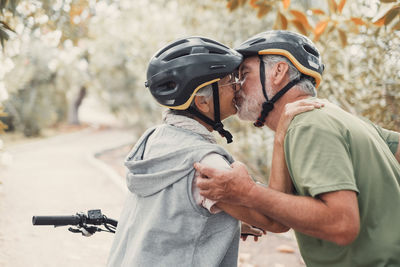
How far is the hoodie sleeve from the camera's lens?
195cm

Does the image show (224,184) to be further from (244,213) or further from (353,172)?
(353,172)

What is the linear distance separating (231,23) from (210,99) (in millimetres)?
6880

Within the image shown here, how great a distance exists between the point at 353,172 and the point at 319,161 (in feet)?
0.57

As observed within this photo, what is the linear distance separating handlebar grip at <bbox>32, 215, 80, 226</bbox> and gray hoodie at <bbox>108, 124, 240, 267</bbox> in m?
0.60

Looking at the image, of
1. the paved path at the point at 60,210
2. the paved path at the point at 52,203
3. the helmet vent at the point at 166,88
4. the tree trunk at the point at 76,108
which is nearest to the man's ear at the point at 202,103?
the helmet vent at the point at 166,88

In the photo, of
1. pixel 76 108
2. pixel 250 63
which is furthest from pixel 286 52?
pixel 76 108

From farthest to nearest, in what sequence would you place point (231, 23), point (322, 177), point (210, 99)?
1. point (231, 23)
2. point (210, 99)
3. point (322, 177)

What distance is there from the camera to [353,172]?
1876 millimetres

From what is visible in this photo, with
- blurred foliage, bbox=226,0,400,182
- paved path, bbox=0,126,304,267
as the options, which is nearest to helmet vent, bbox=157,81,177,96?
blurred foliage, bbox=226,0,400,182

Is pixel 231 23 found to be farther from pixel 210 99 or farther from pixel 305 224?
pixel 305 224

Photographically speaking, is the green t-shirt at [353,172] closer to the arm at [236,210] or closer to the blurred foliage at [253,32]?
the arm at [236,210]

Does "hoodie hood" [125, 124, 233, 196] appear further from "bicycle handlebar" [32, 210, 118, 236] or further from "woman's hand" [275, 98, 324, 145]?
"bicycle handlebar" [32, 210, 118, 236]

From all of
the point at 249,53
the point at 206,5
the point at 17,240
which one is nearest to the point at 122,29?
the point at 206,5

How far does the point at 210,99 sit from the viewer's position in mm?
2402
